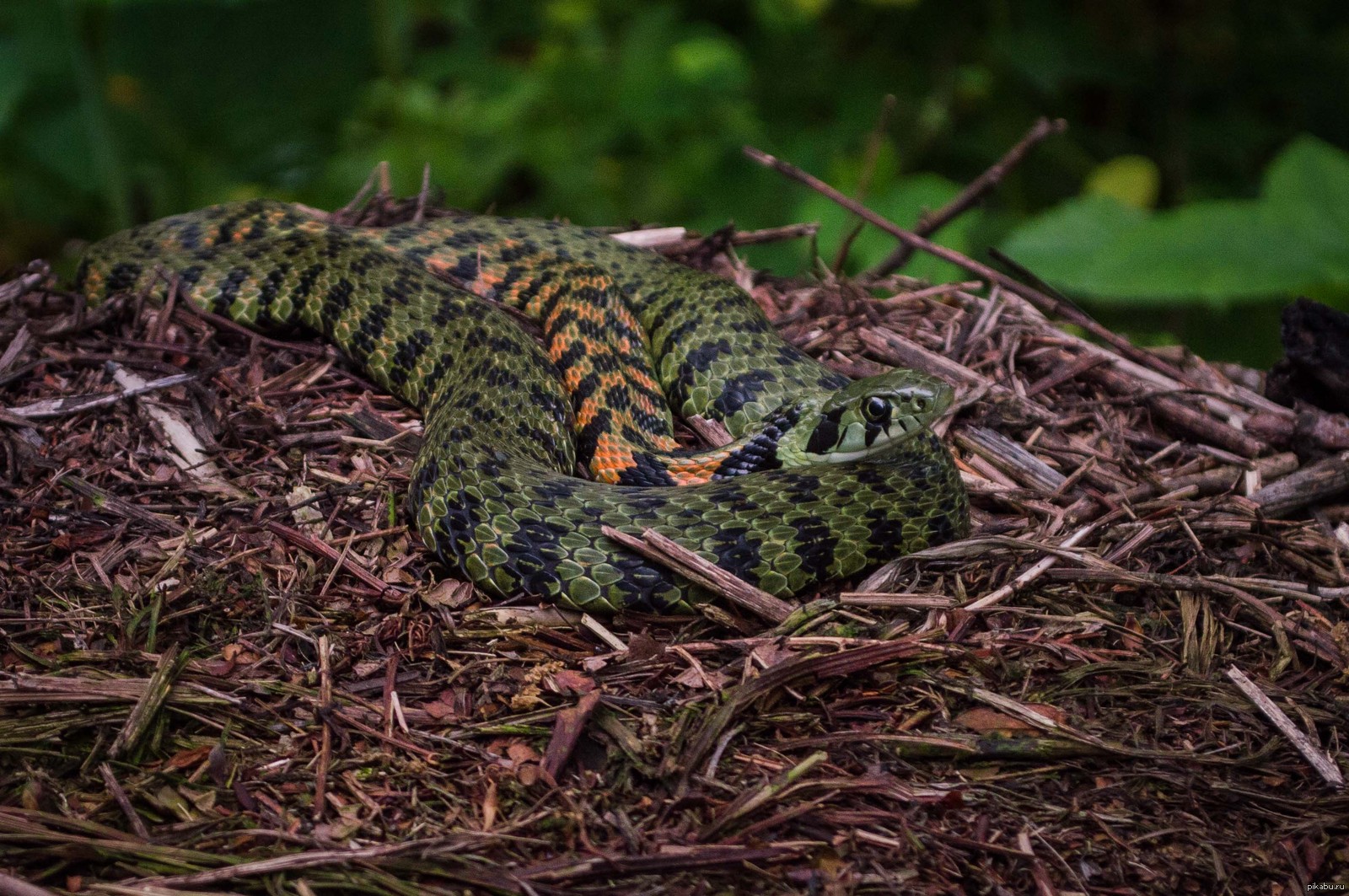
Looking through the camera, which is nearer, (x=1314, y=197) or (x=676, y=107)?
(x=1314, y=197)

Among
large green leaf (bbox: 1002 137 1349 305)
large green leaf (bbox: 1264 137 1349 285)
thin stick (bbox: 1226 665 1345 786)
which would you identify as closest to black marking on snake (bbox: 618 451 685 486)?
thin stick (bbox: 1226 665 1345 786)

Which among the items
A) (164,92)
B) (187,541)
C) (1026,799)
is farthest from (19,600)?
(164,92)

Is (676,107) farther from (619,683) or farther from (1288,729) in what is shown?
(1288,729)

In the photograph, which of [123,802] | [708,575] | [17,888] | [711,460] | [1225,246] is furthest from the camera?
[1225,246]

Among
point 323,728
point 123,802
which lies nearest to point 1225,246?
point 323,728

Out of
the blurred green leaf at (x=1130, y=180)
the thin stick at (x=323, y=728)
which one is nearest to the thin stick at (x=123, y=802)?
the thin stick at (x=323, y=728)

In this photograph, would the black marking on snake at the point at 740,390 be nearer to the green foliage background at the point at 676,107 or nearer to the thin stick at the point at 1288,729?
the thin stick at the point at 1288,729
